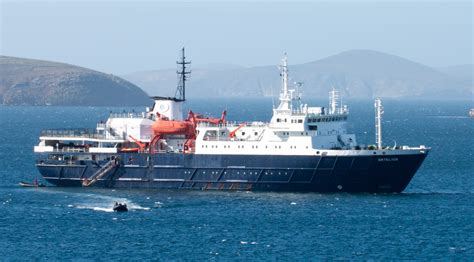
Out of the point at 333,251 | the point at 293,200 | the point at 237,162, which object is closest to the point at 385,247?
the point at 333,251

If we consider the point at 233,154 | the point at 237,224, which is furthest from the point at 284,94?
the point at 237,224

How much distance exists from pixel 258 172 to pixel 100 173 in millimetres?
11568

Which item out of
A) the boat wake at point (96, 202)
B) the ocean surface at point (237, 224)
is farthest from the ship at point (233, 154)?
Answer: the boat wake at point (96, 202)

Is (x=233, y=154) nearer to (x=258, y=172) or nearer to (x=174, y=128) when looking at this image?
(x=258, y=172)

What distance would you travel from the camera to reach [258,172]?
8069 centimetres

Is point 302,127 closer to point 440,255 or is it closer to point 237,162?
point 237,162

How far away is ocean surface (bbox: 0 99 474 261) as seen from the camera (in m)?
62.0

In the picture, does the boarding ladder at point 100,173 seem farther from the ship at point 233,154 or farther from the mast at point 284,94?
the mast at point 284,94

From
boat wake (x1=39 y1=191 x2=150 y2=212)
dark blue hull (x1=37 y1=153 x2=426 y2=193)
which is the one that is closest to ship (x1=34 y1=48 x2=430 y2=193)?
dark blue hull (x1=37 y1=153 x2=426 y2=193)

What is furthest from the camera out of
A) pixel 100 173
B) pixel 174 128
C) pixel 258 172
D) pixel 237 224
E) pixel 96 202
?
pixel 100 173

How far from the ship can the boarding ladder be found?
0.07 m

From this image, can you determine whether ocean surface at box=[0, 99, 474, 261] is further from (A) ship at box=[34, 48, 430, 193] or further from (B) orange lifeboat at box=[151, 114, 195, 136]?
(B) orange lifeboat at box=[151, 114, 195, 136]

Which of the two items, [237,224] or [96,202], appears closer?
[237,224]

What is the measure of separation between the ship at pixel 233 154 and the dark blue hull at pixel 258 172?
64 mm
